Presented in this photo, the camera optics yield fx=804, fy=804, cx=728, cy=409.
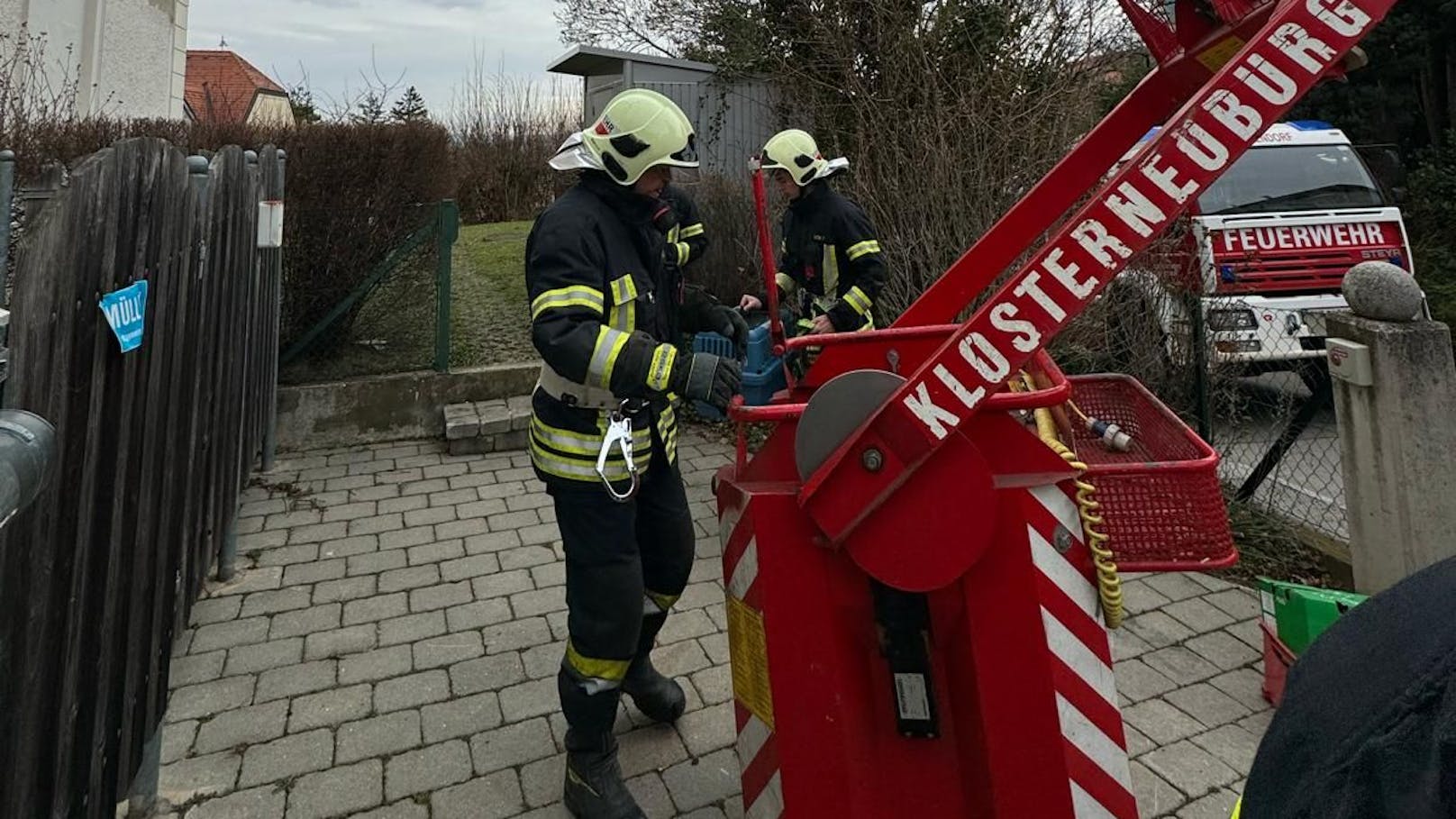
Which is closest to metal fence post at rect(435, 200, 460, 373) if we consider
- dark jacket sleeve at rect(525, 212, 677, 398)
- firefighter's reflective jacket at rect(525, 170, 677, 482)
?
firefighter's reflective jacket at rect(525, 170, 677, 482)

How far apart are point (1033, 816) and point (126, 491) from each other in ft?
7.54

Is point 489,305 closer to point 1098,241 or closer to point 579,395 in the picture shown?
point 579,395

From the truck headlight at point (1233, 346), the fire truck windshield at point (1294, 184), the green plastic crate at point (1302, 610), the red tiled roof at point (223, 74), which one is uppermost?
the red tiled roof at point (223, 74)

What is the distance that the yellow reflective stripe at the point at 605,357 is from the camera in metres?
2.02

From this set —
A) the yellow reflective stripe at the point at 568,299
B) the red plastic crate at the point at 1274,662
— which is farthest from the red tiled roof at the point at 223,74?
the red plastic crate at the point at 1274,662

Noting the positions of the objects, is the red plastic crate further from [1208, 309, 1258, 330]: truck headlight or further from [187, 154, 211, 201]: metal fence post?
[187, 154, 211, 201]: metal fence post

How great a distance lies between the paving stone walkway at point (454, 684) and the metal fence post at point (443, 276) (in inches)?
75.5

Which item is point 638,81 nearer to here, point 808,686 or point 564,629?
point 564,629

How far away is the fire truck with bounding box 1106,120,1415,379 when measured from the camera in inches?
194

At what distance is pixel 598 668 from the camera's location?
92.7 inches

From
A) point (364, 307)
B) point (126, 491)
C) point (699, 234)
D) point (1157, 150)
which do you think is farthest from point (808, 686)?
point (364, 307)

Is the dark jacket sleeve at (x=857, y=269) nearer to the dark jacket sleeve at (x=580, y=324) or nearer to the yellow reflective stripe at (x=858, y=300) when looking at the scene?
the yellow reflective stripe at (x=858, y=300)

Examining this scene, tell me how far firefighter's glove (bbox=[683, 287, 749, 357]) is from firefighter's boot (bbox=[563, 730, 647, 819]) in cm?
131

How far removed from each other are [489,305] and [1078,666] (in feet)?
26.4
